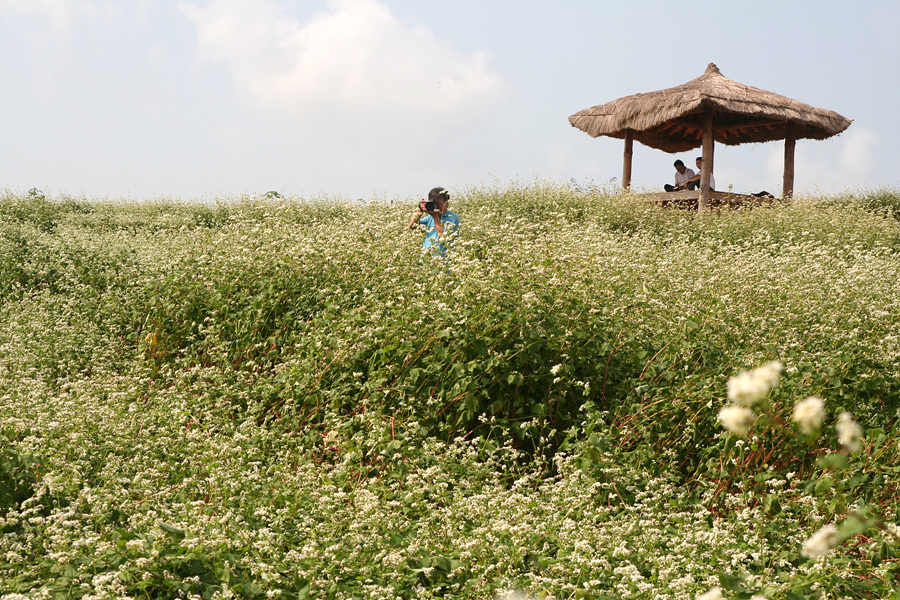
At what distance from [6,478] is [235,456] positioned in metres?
1.23

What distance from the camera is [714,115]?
1748 cm

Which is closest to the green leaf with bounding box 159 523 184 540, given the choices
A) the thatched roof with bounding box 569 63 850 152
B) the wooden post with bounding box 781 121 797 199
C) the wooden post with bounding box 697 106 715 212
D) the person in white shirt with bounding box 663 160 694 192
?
the thatched roof with bounding box 569 63 850 152

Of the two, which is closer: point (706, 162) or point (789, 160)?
point (706, 162)

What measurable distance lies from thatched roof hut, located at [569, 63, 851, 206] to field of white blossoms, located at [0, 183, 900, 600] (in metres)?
8.07

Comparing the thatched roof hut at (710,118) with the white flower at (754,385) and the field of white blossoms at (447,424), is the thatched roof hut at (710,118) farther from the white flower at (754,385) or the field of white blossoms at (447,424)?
the white flower at (754,385)

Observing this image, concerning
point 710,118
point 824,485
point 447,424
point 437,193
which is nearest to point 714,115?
point 710,118

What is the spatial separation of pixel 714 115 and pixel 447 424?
14730 mm

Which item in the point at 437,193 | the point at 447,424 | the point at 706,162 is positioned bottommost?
the point at 447,424

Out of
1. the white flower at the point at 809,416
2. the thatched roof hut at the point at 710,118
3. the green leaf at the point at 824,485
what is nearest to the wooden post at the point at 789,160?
the thatched roof hut at the point at 710,118

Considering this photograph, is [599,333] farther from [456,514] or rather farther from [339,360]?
[456,514]

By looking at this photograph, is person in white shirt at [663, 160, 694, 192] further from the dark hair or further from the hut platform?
the dark hair

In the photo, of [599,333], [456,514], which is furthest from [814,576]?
[599,333]

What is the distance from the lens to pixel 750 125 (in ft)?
59.5

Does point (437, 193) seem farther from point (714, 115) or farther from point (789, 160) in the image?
point (789, 160)
